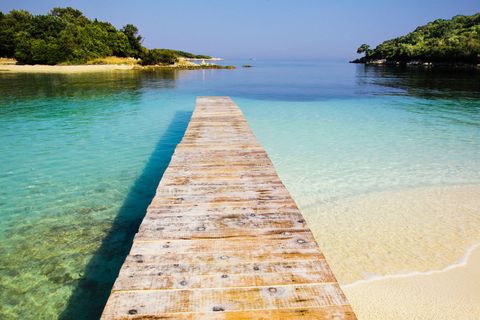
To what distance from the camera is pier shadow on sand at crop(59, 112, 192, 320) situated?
4.23 meters

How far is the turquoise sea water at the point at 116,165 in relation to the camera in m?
4.87

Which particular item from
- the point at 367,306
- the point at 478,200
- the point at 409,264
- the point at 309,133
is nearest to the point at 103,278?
the point at 367,306

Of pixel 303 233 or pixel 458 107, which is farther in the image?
pixel 458 107

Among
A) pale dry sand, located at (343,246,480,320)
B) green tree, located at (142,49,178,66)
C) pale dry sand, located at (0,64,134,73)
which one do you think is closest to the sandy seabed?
pale dry sand, located at (343,246,480,320)

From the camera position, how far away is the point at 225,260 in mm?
3262

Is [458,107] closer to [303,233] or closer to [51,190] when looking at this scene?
[303,233]

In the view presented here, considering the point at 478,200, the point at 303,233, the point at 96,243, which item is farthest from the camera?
the point at 478,200

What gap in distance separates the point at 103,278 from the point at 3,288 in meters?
1.41

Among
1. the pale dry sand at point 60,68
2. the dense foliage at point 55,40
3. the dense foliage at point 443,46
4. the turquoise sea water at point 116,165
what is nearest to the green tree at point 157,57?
the dense foliage at point 55,40

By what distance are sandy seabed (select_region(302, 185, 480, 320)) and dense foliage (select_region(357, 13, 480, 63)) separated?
10127 cm

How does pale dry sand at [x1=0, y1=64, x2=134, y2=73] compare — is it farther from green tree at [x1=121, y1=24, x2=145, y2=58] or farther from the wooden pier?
the wooden pier

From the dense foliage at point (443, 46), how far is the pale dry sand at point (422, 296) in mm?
103904

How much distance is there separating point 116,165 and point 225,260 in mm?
7490

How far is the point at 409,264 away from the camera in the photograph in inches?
201
